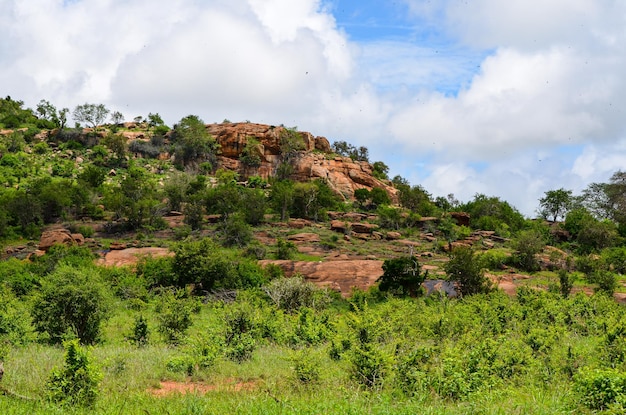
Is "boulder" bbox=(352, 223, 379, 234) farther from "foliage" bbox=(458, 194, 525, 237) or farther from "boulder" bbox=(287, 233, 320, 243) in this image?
"foliage" bbox=(458, 194, 525, 237)

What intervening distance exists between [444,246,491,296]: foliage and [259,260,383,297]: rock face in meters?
5.38

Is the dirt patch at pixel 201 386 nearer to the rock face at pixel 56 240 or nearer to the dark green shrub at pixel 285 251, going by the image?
the dark green shrub at pixel 285 251

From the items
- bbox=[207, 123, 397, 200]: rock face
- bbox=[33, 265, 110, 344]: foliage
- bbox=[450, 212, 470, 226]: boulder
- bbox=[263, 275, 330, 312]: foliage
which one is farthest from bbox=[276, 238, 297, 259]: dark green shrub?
bbox=[207, 123, 397, 200]: rock face

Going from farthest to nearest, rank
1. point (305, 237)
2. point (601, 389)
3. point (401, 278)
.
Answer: point (305, 237) < point (401, 278) < point (601, 389)

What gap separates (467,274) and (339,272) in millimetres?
8877

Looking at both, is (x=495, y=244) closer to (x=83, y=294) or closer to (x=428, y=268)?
(x=428, y=268)

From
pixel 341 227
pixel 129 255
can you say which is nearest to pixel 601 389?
pixel 129 255

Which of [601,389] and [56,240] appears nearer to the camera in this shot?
[601,389]

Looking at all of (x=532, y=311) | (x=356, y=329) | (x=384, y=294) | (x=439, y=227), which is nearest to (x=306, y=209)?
(x=439, y=227)

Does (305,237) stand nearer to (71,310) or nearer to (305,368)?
(71,310)

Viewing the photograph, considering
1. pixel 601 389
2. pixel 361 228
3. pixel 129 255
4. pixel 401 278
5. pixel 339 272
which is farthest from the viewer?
pixel 361 228

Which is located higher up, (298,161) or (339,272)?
(298,161)

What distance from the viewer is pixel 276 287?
2705cm

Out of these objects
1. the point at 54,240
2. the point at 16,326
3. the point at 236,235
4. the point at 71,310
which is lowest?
the point at 16,326
